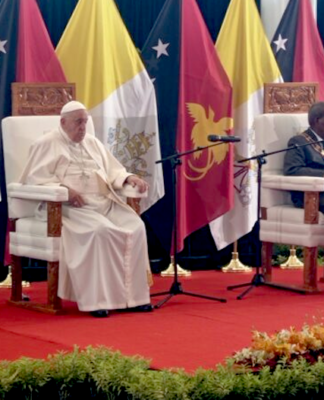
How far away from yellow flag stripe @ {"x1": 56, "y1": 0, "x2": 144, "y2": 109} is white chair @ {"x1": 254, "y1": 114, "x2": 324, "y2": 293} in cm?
126

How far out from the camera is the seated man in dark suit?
28.4 feet

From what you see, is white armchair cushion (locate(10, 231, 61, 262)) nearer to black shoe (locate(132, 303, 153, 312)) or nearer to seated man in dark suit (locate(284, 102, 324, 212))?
black shoe (locate(132, 303, 153, 312))

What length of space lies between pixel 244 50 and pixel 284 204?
1.58 metres

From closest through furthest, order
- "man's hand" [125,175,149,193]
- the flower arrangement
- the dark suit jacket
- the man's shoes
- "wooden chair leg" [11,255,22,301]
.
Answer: the flower arrangement
the man's shoes
"man's hand" [125,175,149,193]
"wooden chair leg" [11,255,22,301]
the dark suit jacket

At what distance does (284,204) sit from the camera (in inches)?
348

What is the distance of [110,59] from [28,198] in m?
1.76

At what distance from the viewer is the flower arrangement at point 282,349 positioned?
18.2 feet

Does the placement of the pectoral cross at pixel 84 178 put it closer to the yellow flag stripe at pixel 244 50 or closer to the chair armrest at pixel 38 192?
the chair armrest at pixel 38 192

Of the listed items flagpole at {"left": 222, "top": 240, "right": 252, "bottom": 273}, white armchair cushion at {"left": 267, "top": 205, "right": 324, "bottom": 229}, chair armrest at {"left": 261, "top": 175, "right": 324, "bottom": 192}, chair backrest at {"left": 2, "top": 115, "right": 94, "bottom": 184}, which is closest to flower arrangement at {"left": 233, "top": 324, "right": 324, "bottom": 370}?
chair armrest at {"left": 261, "top": 175, "right": 324, "bottom": 192}

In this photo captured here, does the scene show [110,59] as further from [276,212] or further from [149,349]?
[149,349]

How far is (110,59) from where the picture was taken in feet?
29.6

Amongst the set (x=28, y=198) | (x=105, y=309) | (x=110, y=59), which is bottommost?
(x=105, y=309)

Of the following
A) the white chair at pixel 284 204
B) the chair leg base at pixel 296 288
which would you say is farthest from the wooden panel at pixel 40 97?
the chair leg base at pixel 296 288

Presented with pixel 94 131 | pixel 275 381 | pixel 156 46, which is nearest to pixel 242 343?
pixel 275 381
